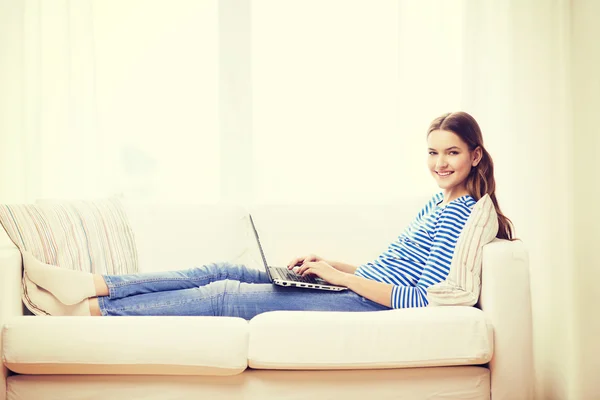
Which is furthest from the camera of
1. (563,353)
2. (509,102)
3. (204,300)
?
(509,102)

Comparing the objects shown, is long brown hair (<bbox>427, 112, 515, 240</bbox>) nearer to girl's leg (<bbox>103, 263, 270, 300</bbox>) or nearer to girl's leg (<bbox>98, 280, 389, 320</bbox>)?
girl's leg (<bbox>98, 280, 389, 320</bbox>)

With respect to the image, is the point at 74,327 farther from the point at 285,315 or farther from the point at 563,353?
the point at 563,353

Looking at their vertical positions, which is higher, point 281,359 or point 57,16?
point 57,16

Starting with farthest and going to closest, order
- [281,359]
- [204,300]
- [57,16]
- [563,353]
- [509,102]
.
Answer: [57,16] < [509,102] < [563,353] < [204,300] < [281,359]

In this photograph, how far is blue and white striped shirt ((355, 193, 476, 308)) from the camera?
6.53ft

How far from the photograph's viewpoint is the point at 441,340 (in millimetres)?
1816

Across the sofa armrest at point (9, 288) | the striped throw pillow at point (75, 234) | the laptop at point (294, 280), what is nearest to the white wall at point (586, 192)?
the laptop at point (294, 280)

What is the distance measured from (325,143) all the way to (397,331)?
1.55m

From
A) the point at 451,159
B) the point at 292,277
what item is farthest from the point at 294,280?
the point at 451,159

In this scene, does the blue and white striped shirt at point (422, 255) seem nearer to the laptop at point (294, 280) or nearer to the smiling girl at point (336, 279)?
the smiling girl at point (336, 279)

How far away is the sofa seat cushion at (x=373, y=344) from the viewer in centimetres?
181

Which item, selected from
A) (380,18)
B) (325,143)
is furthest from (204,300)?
(380,18)

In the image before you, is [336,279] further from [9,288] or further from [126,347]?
[9,288]

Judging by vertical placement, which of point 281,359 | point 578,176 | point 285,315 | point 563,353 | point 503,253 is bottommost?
point 563,353
